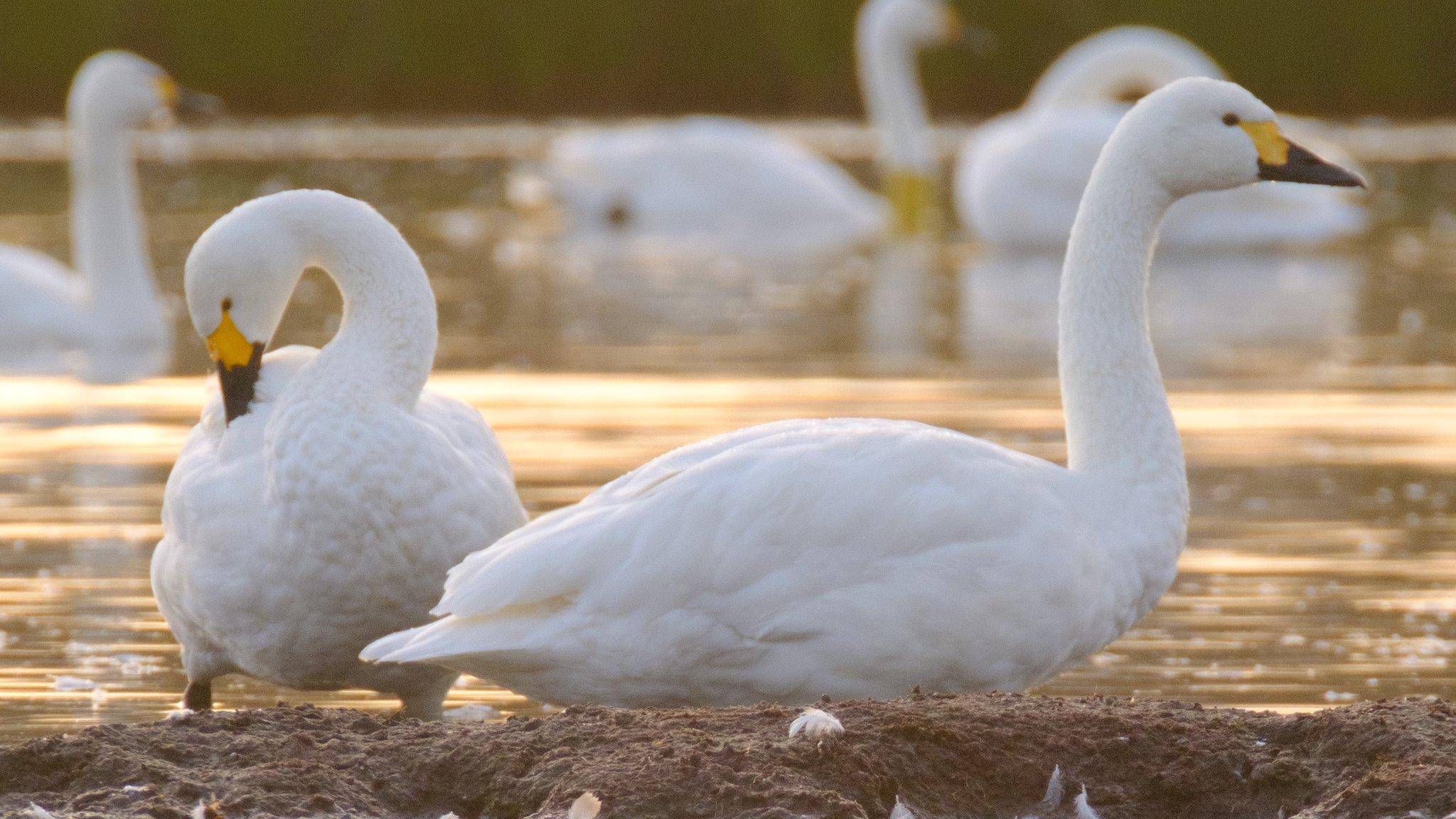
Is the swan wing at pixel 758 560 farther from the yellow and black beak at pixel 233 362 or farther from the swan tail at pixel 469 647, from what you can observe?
the yellow and black beak at pixel 233 362

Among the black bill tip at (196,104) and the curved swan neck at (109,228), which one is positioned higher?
the black bill tip at (196,104)

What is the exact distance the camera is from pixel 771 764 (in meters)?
4.29

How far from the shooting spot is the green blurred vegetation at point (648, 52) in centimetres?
3180

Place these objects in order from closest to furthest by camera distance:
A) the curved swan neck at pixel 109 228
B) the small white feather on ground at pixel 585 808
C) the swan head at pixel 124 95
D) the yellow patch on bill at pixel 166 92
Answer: the small white feather on ground at pixel 585 808, the curved swan neck at pixel 109 228, the swan head at pixel 124 95, the yellow patch on bill at pixel 166 92

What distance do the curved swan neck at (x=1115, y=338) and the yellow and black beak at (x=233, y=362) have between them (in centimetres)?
188

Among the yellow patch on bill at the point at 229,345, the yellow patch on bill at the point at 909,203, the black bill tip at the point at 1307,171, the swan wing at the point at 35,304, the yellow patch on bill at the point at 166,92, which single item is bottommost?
the yellow patch on bill at the point at 909,203

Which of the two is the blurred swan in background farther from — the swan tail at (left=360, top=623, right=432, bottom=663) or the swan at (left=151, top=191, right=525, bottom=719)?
the swan tail at (left=360, top=623, right=432, bottom=663)

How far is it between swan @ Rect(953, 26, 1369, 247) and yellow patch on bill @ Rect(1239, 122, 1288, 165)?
11.5 metres

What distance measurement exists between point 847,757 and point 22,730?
74.7 inches

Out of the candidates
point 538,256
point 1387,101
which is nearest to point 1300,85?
point 1387,101

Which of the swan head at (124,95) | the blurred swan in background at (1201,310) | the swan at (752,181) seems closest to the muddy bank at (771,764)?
the blurred swan in background at (1201,310)

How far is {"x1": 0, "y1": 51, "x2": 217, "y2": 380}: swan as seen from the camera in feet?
41.2

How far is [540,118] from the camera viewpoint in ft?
107

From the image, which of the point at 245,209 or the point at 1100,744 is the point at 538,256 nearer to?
the point at 245,209
